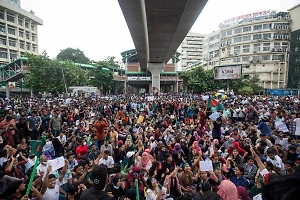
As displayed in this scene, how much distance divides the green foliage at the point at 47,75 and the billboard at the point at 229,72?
22.4 metres

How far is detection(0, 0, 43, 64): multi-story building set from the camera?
1585 inches

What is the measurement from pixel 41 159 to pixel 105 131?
3.50m

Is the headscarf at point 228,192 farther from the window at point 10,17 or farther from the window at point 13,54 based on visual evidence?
the window at point 10,17

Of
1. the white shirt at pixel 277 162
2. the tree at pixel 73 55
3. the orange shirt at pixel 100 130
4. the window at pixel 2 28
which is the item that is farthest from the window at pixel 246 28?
the window at pixel 2 28

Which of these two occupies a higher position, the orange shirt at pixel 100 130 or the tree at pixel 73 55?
the tree at pixel 73 55

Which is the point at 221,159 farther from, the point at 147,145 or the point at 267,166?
the point at 147,145

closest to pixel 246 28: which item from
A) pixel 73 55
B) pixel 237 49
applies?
pixel 237 49

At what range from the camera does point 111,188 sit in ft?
13.2

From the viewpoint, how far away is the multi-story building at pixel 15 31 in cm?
4025

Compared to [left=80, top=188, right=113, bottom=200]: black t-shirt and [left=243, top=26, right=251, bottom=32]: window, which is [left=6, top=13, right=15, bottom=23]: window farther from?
[left=243, top=26, right=251, bottom=32]: window

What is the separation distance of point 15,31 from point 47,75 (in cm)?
2458

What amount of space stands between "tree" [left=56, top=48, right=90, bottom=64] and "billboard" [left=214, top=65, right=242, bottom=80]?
39.4m

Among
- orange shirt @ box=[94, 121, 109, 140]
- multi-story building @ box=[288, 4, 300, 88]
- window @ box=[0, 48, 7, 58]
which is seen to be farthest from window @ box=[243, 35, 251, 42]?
window @ box=[0, 48, 7, 58]

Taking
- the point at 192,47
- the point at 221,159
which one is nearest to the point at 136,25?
the point at 221,159
